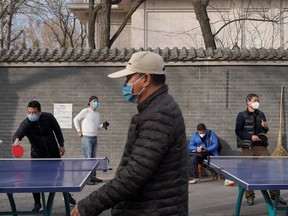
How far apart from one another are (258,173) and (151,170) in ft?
8.47

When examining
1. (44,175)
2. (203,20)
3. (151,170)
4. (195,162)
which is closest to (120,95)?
(195,162)

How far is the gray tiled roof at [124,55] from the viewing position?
10867mm

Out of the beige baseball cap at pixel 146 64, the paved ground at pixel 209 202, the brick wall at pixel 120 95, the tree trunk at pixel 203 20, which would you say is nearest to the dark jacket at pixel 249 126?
the paved ground at pixel 209 202

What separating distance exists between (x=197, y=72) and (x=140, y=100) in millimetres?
7850

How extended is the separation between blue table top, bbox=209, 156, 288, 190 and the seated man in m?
3.37

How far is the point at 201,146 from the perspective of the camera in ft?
34.6

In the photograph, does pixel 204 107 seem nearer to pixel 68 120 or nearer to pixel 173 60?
pixel 173 60

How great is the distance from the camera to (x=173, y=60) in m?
10.9

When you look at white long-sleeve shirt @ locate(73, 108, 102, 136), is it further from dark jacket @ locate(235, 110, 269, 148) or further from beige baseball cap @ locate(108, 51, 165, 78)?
beige baseball cap @ locate(108, 51, 165, 78)

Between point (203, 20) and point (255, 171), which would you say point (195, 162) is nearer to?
point (203, 20)

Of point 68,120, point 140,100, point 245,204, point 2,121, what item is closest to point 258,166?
point 245,204

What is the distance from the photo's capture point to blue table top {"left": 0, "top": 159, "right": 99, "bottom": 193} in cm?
418

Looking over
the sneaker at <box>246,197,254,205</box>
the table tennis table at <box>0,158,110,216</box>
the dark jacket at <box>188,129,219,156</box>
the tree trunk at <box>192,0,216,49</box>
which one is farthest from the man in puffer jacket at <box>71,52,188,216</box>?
the tree trunk at <box>192,0,216,49</box>

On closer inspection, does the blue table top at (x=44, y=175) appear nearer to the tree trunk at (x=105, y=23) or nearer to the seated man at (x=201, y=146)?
the seated man at (x=201, y=146)
